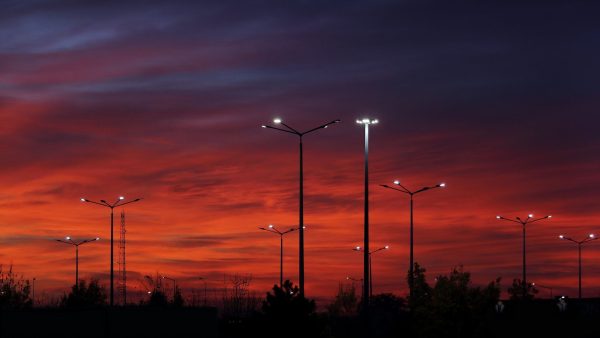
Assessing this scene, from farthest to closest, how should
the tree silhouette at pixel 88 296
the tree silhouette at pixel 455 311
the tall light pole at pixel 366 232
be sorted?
the tree silhouette at pixel 88 296
the tree silhouette at pixel 455 311
the tall light pole at pixel 366 232

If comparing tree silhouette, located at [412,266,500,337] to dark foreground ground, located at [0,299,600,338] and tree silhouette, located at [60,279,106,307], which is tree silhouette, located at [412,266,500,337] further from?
tree silhouette, located at [60,279,106,307]

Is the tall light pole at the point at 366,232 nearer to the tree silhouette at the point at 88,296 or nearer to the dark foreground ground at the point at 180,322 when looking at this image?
the dark foreground ground at the point at 180,322

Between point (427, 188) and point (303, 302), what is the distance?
36.1m

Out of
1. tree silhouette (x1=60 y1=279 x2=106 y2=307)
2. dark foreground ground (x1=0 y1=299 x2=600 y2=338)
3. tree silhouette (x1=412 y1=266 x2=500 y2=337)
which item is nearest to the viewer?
dark foreground ground (x1=0 y1=299 x2=600 y2=338)

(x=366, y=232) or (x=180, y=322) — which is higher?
(x=366, y=232)

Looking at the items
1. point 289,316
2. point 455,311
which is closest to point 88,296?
point 455,311

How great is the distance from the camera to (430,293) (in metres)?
111

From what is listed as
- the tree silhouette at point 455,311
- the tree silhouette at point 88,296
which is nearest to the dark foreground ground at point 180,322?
the tree silhouette at point 455,311

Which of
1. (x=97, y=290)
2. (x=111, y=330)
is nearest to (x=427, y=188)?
(x=111, y=330)

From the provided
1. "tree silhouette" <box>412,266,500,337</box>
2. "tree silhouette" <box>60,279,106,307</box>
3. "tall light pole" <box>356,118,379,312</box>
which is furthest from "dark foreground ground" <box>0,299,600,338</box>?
"tree silhouette" <box>60,279,106,307</box>

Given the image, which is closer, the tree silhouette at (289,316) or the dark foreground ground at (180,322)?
the tree silhouette at (289,316)

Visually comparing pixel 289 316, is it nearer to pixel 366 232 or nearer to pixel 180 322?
pixel 366 232

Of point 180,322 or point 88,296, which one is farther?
point 88,296

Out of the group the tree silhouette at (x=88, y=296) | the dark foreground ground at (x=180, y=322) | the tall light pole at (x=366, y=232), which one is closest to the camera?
the tall light pole at (x=366, y=232)
